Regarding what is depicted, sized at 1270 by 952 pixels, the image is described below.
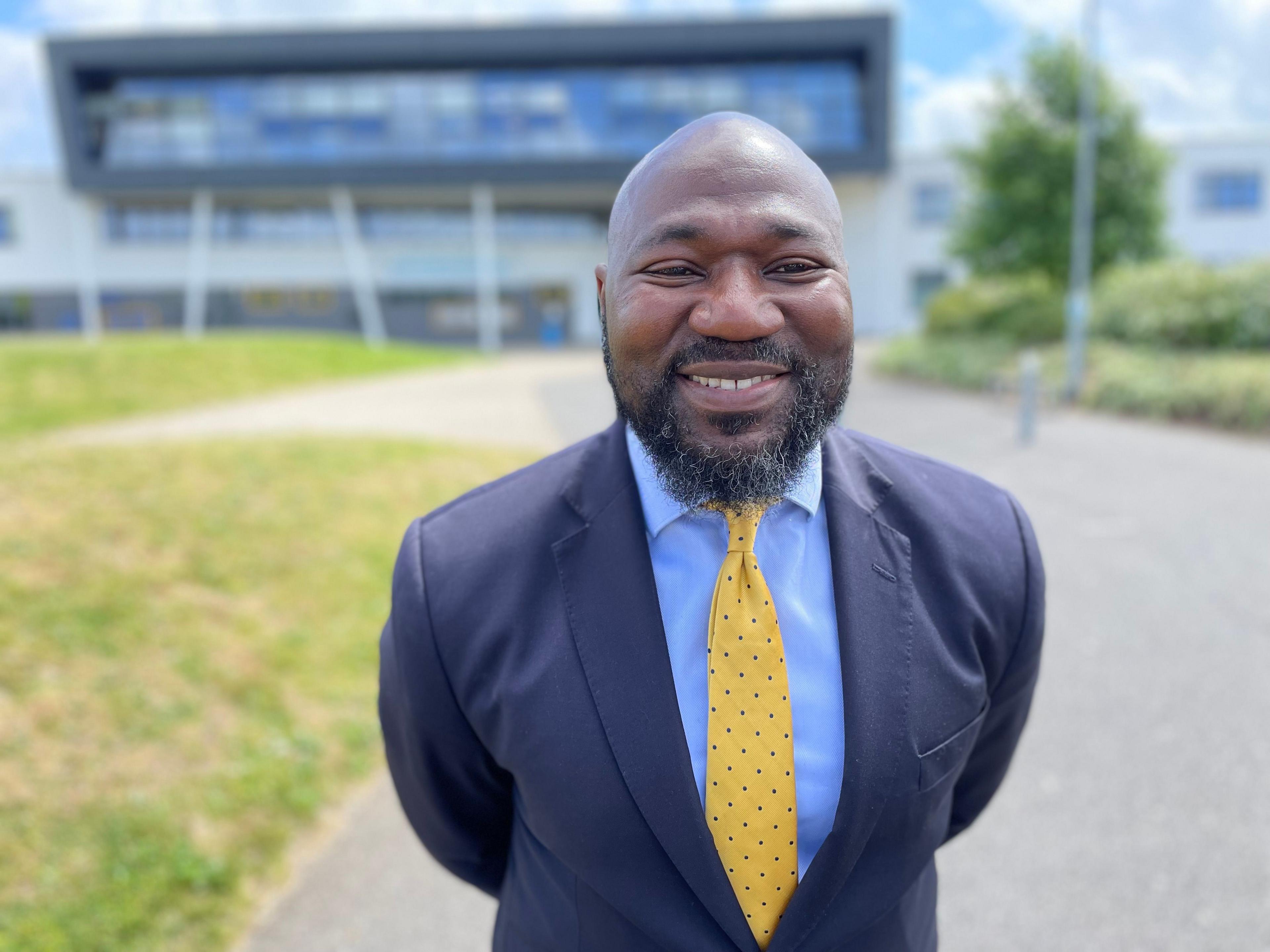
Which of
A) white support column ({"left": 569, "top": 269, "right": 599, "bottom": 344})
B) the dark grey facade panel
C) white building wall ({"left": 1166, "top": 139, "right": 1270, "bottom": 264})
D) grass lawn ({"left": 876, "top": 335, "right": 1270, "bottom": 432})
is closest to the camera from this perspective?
grass lawn ({"left": 876, "top": 335, "right": 1270, "bottom": 432})

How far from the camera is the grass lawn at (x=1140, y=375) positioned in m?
13.2

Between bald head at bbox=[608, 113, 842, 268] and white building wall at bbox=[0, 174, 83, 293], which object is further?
white building wall at bbox=[0, 174, 83, 293]

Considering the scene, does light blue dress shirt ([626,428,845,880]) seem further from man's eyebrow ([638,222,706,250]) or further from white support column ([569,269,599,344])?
white support column ([569,269,599,344])

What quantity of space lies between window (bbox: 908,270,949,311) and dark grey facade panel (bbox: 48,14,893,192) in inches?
234

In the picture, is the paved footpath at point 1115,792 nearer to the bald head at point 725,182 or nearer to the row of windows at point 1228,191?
the bald head at point 725,182

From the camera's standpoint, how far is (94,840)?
139 inches

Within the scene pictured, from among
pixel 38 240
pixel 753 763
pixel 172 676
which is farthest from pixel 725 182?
pixel 38 240

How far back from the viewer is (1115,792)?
4.18 metres

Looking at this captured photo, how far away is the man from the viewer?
1274mm

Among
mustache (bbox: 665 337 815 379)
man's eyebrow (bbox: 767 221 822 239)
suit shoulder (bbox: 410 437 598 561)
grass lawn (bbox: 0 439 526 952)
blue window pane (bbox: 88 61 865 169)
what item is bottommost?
grass lawn (bbox: 0 439 526 952)

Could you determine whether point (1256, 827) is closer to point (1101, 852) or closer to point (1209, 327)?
point (1101, 852)

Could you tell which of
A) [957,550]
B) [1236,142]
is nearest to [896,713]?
[957,550]

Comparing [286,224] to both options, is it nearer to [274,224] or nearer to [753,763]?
[274,224]

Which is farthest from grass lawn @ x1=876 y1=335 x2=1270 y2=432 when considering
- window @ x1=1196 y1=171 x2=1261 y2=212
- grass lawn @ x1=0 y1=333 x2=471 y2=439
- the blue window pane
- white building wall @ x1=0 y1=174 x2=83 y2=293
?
white building wall @ x1=0 y1=174 x2=83 y2=293
